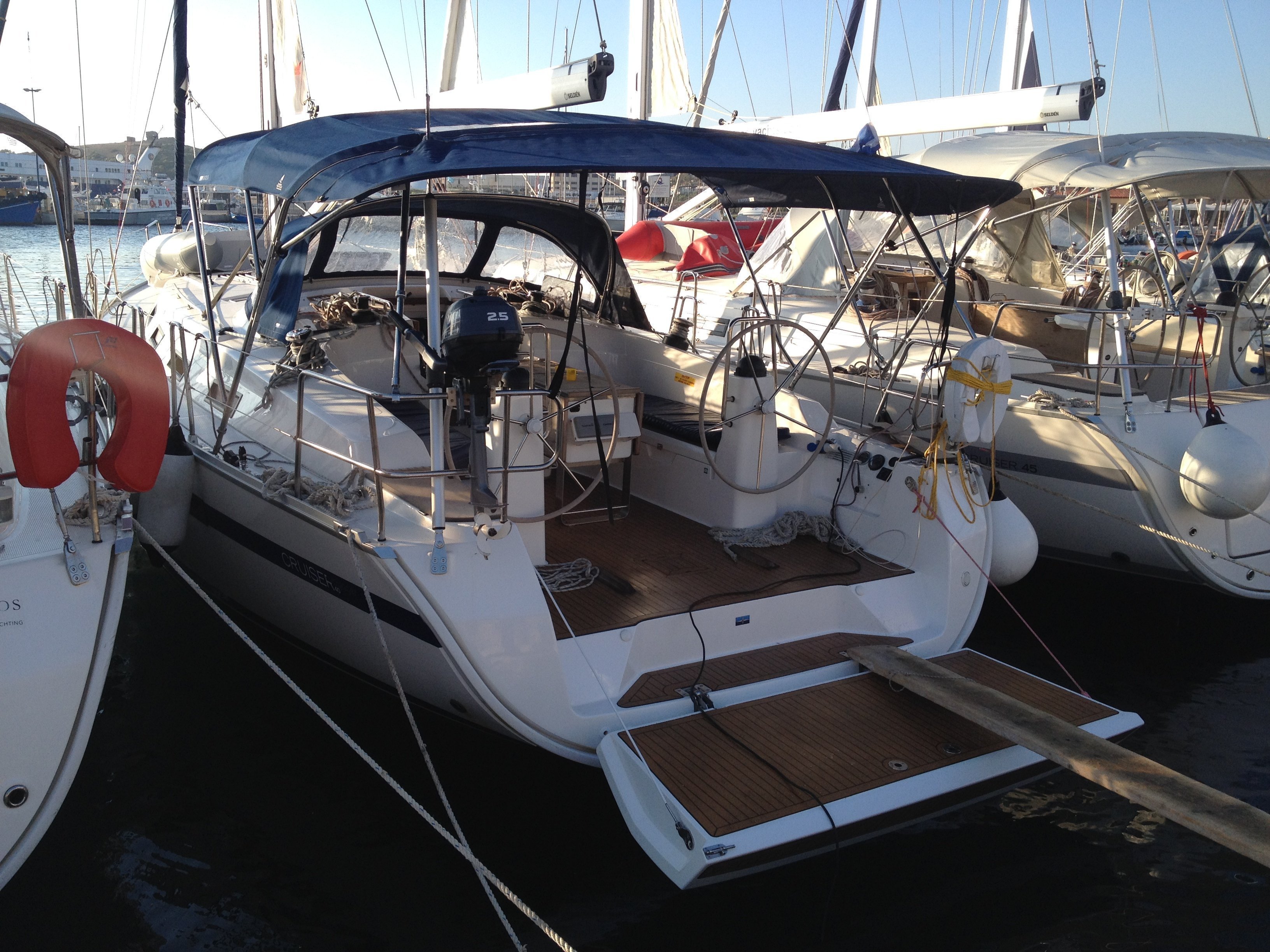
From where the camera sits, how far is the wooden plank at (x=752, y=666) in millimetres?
3992

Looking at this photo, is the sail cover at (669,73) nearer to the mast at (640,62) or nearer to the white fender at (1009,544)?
the mast at (640,62)

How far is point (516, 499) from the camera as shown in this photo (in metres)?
4.42

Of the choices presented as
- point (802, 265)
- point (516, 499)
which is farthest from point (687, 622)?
point (802, 265)

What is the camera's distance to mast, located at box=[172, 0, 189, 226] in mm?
8977

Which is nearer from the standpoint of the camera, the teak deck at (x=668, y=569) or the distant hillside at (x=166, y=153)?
the teak deck at (x=668, y=569)

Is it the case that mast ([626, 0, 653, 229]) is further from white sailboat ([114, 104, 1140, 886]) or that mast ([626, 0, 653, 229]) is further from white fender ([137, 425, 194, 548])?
white fender ([137, 425, 194, 548])

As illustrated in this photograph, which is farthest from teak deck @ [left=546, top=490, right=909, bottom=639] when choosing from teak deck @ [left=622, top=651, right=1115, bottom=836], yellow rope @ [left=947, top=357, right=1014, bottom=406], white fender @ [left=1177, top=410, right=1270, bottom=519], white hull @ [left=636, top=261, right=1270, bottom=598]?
white fender @ [left=1177, top=410, right=1270, bottom=519]

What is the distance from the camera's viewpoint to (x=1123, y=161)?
7078mm

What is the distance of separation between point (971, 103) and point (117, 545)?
6.67 metres

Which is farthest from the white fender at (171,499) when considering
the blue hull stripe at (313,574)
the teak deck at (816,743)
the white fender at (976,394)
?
the white fender at (976,394)

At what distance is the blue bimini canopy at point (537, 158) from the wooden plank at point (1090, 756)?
7.09 ft

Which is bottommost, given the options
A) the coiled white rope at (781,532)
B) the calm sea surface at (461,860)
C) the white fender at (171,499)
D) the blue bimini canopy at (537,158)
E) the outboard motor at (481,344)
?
the calm sea surface at (461,860)

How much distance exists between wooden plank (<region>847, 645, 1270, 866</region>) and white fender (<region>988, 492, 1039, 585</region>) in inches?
45.2

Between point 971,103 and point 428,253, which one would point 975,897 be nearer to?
point 428,253
